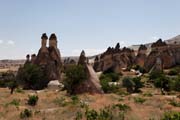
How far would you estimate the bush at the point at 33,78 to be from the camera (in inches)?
1876

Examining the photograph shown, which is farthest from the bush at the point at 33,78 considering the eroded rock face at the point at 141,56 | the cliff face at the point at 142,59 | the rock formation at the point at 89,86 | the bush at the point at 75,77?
the eroded rock face at the point at 141,56

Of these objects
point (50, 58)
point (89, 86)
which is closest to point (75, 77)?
point (89, 86)

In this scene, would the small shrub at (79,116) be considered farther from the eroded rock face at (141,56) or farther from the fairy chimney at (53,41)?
the eroded rock face at (141,56)

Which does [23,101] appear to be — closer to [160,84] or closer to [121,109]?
[121,109]

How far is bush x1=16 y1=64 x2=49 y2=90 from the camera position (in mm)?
47656

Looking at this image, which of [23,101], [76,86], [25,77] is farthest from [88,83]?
[25,77]

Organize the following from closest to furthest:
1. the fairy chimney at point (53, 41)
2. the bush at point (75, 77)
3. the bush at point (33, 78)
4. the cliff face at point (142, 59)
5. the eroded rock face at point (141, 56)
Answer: the bush at point (75, 77) → the bush at point (33, 78) → the fairy chimney at point (53, 41) → the cliff face at point (142, 59) → the eroded rock face at point (141, 56)

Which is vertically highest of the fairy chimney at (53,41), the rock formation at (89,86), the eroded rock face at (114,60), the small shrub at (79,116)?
the fairy chimney at (53,41)

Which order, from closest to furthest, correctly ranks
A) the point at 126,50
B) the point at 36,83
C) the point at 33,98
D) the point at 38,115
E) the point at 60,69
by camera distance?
the point at 38,115 → the point at 33,98 → the point at 36,83 → the point at 60,69 → the point at 126,50

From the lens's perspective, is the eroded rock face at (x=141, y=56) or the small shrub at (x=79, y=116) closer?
the small shrub at (x=79, y=116)

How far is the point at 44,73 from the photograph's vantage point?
49.2 metres

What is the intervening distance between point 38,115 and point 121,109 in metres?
5.00

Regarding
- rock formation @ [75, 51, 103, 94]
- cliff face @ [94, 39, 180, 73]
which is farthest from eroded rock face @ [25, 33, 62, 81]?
rock formation @ [75, 51, 103, 94]

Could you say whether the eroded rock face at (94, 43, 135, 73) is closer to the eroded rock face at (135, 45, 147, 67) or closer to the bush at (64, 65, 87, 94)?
the eroded rock face at (135, 45, 147, 67)
